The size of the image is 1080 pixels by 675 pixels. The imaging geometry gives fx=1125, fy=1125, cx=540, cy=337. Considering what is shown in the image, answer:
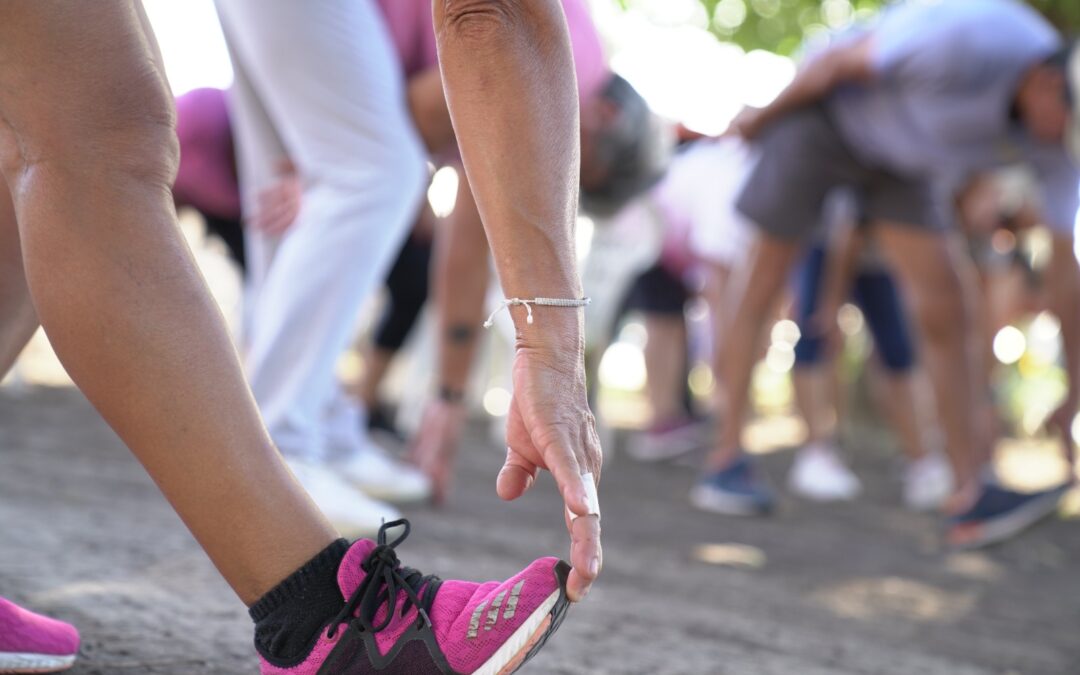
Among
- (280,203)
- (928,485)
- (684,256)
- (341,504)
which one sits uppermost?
(280,203)

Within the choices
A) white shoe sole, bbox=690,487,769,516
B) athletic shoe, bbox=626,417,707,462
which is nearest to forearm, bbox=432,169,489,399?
white shoe sole, bbox=690,487,769,516

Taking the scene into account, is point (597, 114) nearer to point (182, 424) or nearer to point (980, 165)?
point (980, 165)

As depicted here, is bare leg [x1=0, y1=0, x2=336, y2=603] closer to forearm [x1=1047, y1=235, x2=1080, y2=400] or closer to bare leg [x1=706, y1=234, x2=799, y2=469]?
bare leg [x1=706, y1=234, x2=799, y2=469]

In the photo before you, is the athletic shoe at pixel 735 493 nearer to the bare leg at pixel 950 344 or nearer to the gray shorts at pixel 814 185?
the bare leg at pixel 950 344

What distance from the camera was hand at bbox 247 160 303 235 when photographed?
2734 millimetres

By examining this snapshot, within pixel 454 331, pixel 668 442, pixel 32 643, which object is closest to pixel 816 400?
pixel 668 442

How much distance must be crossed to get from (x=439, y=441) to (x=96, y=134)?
209 cm

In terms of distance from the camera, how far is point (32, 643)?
1271 mm

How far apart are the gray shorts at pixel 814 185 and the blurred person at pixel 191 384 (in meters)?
2.98

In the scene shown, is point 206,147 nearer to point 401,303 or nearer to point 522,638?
point 401,303

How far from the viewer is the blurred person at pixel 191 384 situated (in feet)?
3.58

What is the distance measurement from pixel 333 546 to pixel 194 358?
235 millimetres

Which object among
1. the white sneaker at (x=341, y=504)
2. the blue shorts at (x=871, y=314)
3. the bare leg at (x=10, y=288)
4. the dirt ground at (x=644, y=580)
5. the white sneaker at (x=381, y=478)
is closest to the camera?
the bare leg at (x=10, y=288)

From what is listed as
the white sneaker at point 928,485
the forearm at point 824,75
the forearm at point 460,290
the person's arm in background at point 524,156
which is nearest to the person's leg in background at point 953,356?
the forearm at point 824,75
